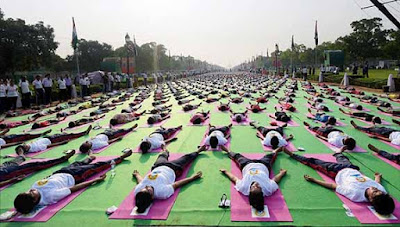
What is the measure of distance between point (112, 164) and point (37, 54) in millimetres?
36359

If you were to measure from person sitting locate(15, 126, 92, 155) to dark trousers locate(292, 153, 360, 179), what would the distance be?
7.02 m

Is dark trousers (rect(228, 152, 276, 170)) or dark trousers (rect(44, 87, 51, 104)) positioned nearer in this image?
dark trousers (rect(228, 152, 276, 170))

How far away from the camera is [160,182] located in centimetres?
519

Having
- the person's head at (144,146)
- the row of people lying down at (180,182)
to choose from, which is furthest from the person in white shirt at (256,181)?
the person's head at (144,146)

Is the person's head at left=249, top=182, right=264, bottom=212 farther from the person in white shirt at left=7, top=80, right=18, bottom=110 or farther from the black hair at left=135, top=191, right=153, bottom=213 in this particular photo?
the person in white shirt at left=7, top=80, right=18, bottom=110

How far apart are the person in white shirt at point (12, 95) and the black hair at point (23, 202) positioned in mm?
12896

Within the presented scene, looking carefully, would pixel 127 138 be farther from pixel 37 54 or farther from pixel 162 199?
pixel 37 54

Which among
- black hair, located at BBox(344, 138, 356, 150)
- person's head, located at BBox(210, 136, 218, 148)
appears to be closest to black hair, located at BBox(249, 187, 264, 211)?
person's head, located at BBox(210, 136, 218, 148)

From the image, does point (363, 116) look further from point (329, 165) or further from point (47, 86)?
point (47, 86)

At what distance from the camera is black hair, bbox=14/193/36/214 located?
4637 mm

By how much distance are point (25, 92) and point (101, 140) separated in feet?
35.0

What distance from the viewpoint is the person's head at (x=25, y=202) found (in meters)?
4.64

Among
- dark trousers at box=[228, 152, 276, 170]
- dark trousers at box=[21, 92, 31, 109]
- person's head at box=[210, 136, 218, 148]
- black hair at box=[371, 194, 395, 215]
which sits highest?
dark trousers at box=[21, 92, 31, 109]

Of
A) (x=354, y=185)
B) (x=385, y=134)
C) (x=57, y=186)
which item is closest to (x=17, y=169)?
(x=57, y=186)
